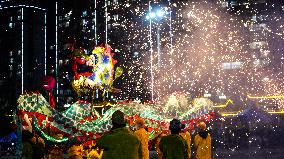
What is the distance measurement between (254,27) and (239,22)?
547 inches

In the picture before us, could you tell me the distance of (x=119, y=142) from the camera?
605 cm

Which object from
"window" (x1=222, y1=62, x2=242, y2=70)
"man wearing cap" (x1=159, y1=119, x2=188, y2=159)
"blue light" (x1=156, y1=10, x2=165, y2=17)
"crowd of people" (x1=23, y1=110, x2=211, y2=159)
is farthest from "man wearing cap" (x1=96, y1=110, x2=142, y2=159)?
"window" (x1=222, y1=62, x2=242, y2=70)

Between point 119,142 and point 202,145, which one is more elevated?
point 119,142

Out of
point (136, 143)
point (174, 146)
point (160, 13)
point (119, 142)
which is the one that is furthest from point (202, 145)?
point (160, 13)

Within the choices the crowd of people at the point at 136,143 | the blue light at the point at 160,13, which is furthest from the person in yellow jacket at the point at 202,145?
the blue light at the point at 160,13

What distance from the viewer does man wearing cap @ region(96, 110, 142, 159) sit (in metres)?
6.04

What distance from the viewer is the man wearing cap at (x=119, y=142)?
604 centimetres

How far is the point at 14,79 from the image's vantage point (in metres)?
87.8

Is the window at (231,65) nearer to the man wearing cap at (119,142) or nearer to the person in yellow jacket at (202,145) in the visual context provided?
the person in yellow jacket at (202,145)

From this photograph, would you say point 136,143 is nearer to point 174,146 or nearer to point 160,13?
point 174,146

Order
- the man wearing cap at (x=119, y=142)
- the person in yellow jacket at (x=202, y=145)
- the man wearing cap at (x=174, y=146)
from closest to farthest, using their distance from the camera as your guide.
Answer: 1. the man wearing cap at (x=119, y=142)
2. the man wearing cap at (x=174, y=146)
3. the person in yellow jacket at (x=202, y=145)

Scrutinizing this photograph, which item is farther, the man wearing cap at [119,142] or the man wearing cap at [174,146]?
the man wearing cap at [174,146]

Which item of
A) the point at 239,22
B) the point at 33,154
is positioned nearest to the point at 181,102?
the point at 33,154

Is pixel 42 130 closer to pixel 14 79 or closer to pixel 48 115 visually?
pixel 48 115
